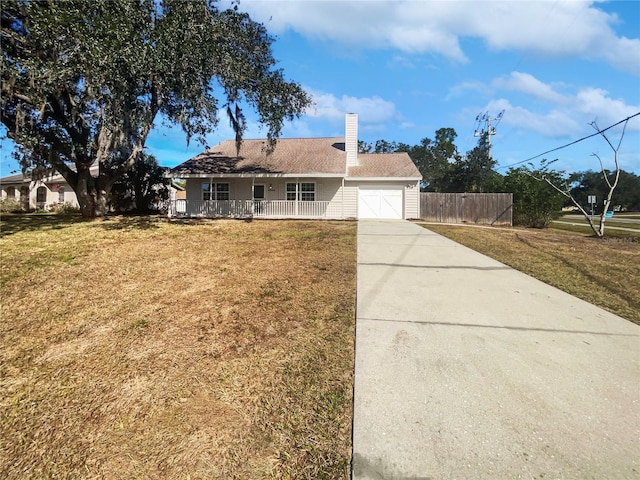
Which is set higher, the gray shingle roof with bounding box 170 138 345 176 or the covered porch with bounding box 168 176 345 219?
the gray shingle roof with bounding box 170 138 345 176

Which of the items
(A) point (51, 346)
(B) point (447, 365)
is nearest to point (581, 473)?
(B) point (447, 365)

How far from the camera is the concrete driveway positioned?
1887 mm

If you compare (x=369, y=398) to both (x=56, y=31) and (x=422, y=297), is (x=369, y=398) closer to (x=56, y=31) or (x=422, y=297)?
(x=422, y=297)

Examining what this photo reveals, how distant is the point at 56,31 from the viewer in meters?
8.52

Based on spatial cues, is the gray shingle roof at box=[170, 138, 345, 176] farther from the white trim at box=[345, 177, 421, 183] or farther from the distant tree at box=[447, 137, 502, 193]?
the distant tree at box=[447, 137, 502, 193]

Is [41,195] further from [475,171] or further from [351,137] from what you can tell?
[475,171]

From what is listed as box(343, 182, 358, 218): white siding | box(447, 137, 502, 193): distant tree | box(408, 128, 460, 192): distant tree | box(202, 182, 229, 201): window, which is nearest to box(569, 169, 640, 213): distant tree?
box(408, 128, 460, 192): distant tree

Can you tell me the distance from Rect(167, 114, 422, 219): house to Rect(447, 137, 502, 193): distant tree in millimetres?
16323

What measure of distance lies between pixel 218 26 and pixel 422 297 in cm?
1065

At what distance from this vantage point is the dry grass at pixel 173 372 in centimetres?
187

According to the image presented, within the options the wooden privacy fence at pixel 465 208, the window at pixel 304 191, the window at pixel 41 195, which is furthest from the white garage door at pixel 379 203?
the window at pixel 41 195

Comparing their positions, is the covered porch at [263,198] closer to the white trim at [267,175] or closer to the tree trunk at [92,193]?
the white trim at [267,175]

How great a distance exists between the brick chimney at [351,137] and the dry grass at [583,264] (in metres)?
9.58

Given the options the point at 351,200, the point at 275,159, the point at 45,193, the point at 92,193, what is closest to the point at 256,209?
the point at 275,159
